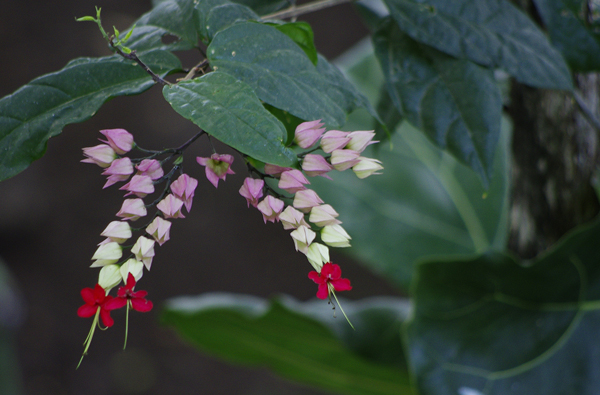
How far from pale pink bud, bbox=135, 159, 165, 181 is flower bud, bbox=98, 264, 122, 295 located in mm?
51

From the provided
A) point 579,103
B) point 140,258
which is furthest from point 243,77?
point 579,103

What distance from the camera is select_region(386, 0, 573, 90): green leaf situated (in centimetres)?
41

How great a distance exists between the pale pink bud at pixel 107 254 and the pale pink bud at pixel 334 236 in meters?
0.11

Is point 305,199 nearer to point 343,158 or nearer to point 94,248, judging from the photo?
point 343,158

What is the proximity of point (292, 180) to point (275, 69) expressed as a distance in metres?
0.07

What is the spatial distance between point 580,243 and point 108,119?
7.20ft

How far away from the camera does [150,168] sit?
26 cm

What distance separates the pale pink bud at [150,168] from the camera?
26 cm

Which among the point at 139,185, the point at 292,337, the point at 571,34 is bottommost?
the point at 292,337

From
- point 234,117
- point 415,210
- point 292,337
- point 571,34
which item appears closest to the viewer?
point 234,117

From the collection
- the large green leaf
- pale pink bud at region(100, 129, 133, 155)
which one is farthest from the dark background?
pale pink bud at region(100, 129, 133, 155)

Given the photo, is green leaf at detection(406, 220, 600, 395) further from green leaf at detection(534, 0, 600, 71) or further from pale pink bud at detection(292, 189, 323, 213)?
pale pink bud at detection(292, 189, 323, 213)

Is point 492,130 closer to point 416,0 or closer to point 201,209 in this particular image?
point 416,0

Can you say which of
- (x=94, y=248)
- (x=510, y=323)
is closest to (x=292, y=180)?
(x=510, y=323)
